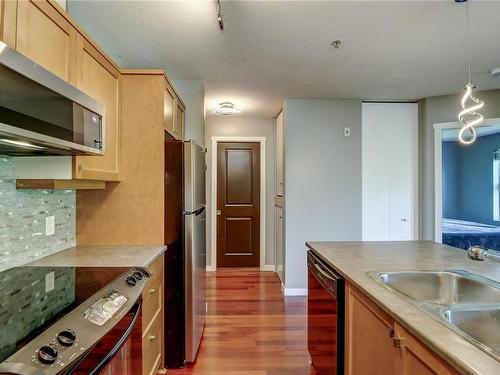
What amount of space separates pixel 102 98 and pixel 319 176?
268cm

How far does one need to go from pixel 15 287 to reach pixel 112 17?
5.61ft

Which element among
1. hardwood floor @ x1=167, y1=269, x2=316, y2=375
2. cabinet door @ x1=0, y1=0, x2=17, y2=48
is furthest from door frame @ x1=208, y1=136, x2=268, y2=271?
cabinet door @ x1=0, y1=0, x2=17, y2=48

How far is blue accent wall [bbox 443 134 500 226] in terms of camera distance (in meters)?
5.18

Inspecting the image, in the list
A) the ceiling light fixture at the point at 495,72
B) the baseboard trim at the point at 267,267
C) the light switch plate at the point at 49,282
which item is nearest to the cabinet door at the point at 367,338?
the light switch plate at the point at 49,282

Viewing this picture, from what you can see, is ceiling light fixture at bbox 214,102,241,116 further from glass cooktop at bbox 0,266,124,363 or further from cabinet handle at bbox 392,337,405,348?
cabinet handle at bbox 392,337,405,348

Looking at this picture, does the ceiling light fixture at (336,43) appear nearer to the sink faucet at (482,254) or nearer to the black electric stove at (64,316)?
the sink faucet at (482,254)

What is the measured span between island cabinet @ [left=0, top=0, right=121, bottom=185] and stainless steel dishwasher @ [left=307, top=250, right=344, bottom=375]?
1.50 meters

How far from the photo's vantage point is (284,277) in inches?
149

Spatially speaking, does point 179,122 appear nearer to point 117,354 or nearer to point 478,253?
point 117,354

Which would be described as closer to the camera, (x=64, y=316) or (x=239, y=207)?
(x=64, y=316)

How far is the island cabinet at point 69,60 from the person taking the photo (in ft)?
3.76

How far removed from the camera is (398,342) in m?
1.07

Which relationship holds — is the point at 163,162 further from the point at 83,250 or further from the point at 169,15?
the point at 169,15

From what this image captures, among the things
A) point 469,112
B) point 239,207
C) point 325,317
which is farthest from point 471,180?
point 325,317
